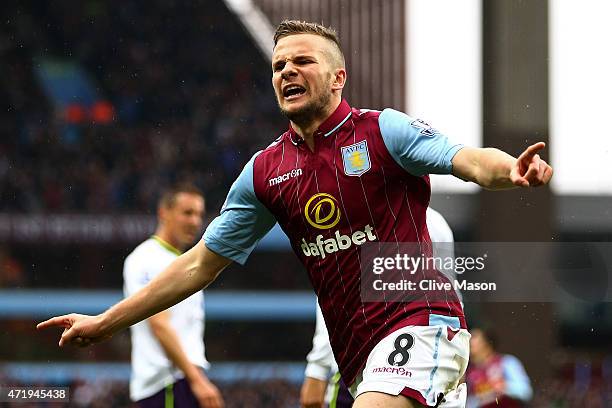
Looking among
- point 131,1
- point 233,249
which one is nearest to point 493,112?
point 233,249

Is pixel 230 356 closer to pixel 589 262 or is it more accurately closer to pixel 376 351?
pixel 589 262

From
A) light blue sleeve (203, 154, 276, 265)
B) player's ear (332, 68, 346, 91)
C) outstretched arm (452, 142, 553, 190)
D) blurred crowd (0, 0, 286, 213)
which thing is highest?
blurred crowd (0, 0, 286, 213)

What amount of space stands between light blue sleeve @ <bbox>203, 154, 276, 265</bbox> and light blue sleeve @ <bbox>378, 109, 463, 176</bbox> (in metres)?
0.56

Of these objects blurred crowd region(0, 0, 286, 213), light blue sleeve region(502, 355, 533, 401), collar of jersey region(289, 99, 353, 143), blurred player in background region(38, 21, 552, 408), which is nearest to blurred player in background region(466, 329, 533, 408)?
light blue sleeve region(502, 355, 533, 401)

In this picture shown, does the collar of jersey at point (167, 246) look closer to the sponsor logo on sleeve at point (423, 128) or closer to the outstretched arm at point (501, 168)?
the sponsor logo on sleeve at point (423, 128)

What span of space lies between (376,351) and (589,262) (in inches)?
169

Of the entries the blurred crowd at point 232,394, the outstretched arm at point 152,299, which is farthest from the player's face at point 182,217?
the blurred crowd at point 232,394

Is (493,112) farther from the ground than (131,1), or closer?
closer

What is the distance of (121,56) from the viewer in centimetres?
1984

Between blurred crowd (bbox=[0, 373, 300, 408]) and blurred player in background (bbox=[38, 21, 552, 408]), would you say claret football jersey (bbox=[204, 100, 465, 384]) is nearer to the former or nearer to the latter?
blurred player in background (bbox=[38, 21, 552, 408])

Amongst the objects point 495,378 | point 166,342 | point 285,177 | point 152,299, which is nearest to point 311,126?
point 285,177

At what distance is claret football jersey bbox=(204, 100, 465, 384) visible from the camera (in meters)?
3.69

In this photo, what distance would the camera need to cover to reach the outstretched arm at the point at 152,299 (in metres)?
4.02

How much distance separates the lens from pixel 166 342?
5.89 meters
